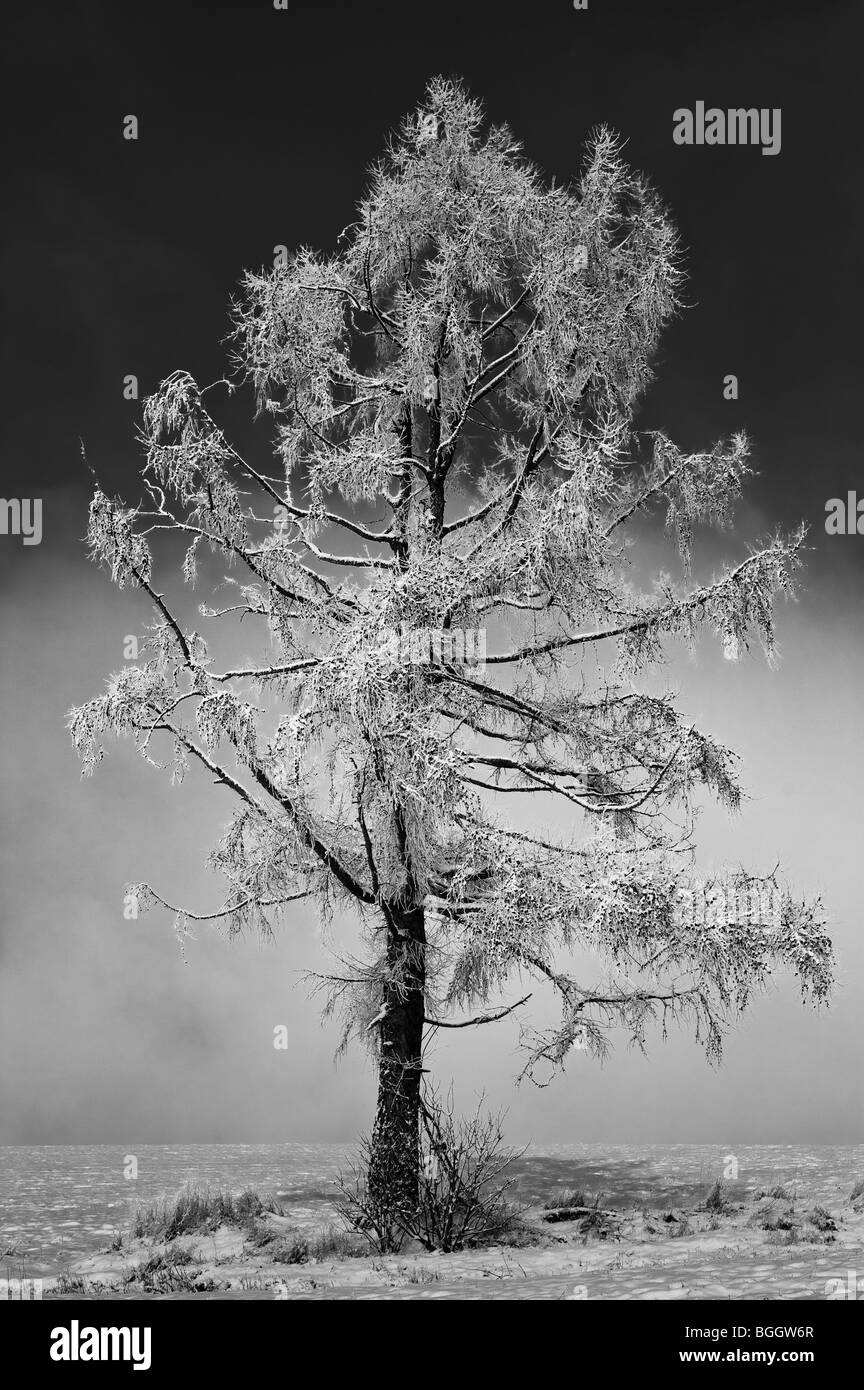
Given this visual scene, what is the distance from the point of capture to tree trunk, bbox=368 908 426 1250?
970cm

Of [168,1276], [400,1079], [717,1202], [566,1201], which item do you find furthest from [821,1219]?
[168,1276]

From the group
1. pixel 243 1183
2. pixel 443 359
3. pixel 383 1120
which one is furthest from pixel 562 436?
pixel 243 1183

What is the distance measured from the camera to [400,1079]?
1045cm

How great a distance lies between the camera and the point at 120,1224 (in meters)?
10.8

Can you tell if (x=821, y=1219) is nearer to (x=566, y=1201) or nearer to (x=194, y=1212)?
(x=566, y=1201)

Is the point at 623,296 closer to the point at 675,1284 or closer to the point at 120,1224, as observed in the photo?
the point at 675,1284

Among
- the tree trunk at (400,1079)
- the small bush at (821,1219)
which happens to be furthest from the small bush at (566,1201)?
the small bush at (821,1219)

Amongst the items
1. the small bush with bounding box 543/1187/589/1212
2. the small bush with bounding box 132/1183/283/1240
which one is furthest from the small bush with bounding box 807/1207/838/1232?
the small bush with bounding box 132/1183/283/1240

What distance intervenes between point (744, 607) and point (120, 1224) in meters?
8.25

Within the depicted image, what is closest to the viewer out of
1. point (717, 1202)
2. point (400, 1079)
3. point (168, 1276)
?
point (168, 1276)

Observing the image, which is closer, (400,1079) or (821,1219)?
(821,1219)

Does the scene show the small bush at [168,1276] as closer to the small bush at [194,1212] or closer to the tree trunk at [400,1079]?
the small bush at [194,1212]

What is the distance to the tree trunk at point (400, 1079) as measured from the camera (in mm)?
9703

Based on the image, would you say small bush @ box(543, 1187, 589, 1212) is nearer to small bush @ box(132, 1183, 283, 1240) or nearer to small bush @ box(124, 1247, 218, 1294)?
small bush @ box(132, 1183, 283, 1240)
